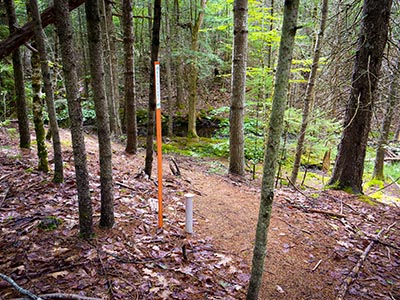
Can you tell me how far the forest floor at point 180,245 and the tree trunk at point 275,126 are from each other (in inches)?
35.0

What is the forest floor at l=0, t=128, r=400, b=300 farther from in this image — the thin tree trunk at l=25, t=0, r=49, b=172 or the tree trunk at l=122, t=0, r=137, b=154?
the tree trunk at l=122, t=0, r=137, b=154

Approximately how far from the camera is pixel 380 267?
3.78 meters

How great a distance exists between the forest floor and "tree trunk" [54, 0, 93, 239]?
384mm

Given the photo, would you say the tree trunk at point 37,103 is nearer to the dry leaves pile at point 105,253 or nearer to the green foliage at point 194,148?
the dry leaves pile at point 105,253

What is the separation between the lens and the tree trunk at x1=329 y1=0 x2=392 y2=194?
5.75 metres

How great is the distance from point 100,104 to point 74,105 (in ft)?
1.33

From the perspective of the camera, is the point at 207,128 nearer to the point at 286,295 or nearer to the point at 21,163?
the point at 21,163

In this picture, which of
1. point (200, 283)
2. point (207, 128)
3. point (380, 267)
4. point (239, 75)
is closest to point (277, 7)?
point (207, 128)

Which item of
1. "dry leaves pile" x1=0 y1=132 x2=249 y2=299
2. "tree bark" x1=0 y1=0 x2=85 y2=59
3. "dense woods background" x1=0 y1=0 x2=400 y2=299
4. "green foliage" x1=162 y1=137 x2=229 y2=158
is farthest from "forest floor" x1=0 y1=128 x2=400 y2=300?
"green foliage" x1=162 y1=137 x2=229 y2=158

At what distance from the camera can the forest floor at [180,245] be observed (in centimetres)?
286

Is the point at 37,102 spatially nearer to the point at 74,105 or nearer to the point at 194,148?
the point at 74,105

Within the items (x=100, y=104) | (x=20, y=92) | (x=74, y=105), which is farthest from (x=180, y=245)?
(x=20, y=92)

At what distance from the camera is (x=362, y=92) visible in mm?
6141

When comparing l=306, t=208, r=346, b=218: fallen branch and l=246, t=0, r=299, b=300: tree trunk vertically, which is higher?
l=246, t=0, r=299, b=300: tree trunk
